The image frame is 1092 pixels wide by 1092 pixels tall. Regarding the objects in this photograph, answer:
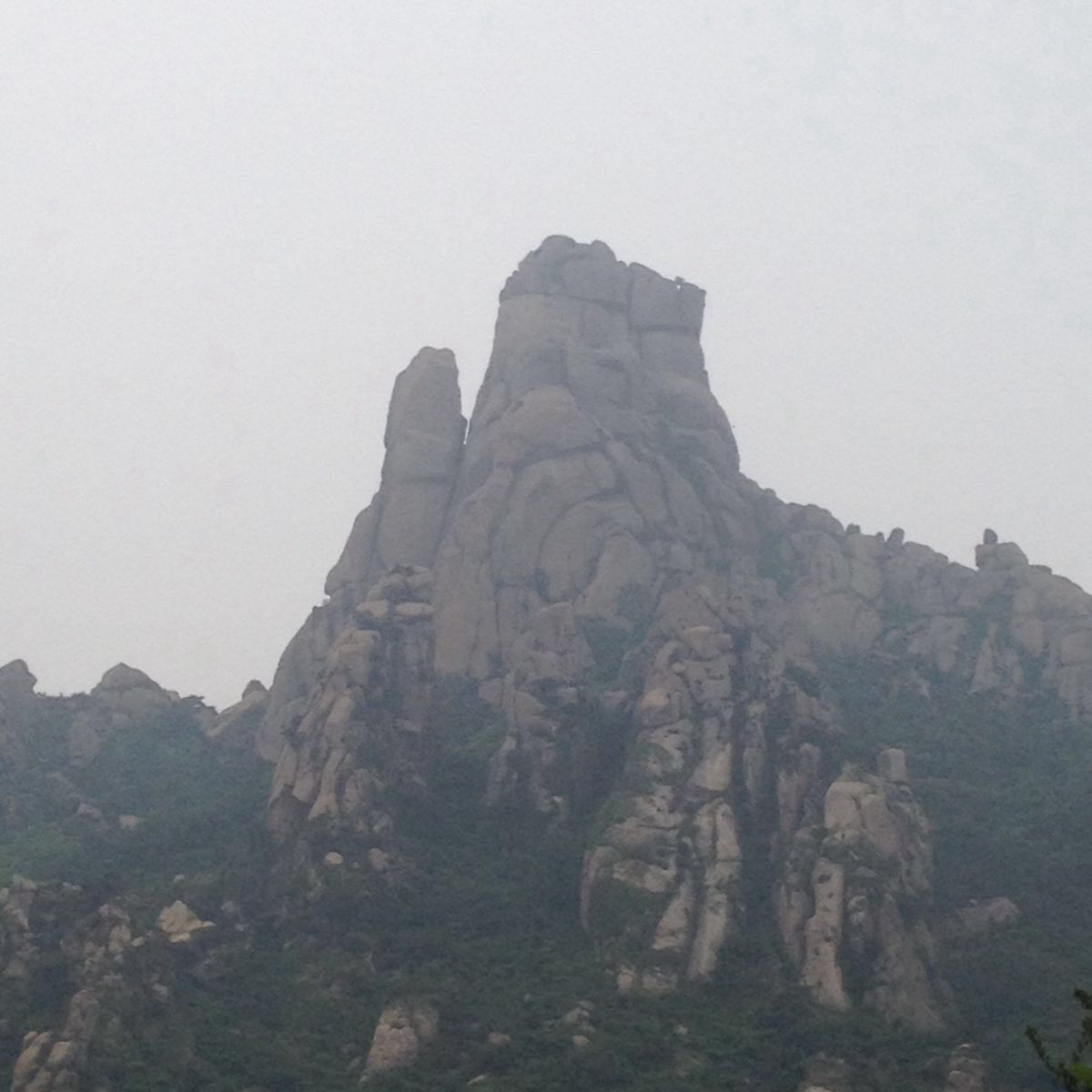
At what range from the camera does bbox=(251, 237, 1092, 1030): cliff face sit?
207 feet

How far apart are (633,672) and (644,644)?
1591 mm

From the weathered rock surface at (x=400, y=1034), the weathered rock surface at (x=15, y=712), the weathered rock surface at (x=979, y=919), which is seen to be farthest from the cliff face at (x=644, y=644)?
the weathered rock surface at (x=15, y=712)

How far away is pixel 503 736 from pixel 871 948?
23881mm

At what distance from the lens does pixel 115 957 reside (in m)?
A: 57.6

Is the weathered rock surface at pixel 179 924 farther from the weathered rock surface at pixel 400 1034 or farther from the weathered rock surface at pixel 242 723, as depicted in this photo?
the weathered rock surface at pixel 242 723

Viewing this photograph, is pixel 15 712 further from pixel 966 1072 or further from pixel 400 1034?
pixel 966 1072

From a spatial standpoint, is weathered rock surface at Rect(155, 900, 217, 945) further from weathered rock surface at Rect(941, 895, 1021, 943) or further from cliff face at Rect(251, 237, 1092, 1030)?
weathered rock surface at Rect(941, 895, 1021, 943)

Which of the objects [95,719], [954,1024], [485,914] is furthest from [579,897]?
[95,719]

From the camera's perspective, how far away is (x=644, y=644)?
7988 cm

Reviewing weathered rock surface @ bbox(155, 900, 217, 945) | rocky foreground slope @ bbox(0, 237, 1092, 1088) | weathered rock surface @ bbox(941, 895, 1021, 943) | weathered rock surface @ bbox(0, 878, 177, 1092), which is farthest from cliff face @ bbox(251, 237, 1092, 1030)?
weathered rock surface @ bbox(0, 878, 177, 1092)

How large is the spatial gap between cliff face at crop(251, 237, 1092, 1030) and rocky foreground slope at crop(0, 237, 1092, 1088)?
6.1 inches

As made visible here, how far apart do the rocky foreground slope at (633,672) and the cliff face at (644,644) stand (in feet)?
0.51

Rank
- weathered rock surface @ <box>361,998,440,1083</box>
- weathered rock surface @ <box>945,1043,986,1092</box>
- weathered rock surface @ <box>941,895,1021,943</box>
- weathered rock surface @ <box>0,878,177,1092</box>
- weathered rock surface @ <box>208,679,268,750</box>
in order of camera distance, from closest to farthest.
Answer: weathered rock surface @ <box>945,1043,986,1092</box> → weathered rock surface @ <box>0,878,177,1092</box> → weathered rock surface @ <box>361,998,440,1083</box> → weathered rock surface @ <box>941,895,1021,943</box> → weathered rock surface @ <box>208,679,268,750</box>

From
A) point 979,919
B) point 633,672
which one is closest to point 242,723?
point 633,672
